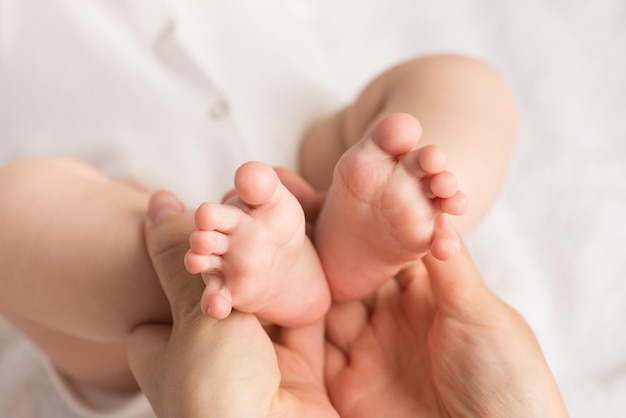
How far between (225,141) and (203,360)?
0.46 metres

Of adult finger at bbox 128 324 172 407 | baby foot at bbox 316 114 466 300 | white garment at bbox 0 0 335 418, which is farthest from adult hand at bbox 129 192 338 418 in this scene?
white garment at bbox 0 0 335 418

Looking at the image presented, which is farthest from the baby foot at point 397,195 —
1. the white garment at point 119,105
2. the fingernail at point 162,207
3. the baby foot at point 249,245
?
the white garment at point 119,105

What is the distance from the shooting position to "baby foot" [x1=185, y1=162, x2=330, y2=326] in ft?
1.82

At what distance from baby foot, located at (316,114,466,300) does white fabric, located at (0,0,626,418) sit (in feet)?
1.19

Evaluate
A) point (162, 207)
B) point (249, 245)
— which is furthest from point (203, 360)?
point (162, 207)

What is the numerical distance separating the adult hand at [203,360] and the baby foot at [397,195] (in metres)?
0.14

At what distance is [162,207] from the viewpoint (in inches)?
29.3

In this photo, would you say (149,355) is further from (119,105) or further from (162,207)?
(119,105)

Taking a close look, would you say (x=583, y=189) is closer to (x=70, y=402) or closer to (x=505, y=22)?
(x=505, y=22)

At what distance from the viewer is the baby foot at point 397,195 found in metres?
0.60

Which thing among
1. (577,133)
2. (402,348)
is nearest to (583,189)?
(577,133)

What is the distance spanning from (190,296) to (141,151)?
1.35 feet

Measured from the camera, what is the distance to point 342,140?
38.8 inches

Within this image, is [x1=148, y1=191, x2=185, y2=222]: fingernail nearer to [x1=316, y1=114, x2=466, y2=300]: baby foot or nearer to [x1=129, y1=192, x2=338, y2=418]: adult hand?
[x1=129, y1=192, x2=338, y2=418]: adult hand
